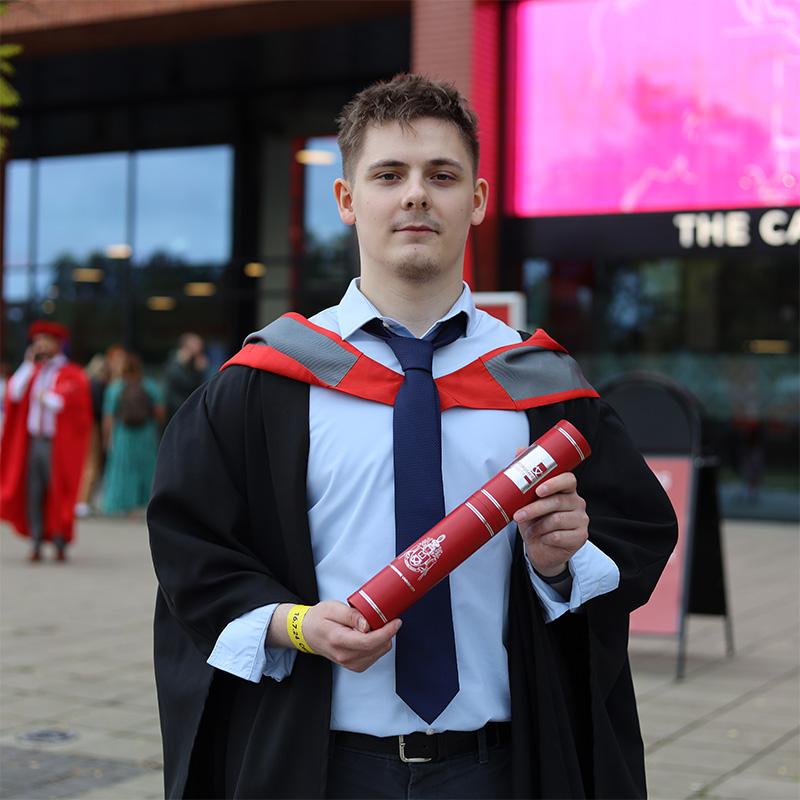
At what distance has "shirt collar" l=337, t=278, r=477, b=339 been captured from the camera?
7.13 ft

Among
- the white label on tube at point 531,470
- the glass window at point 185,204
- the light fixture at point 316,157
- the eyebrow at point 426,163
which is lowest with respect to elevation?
the white label on tube at point 531,470

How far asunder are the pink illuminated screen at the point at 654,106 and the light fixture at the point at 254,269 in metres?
5.82

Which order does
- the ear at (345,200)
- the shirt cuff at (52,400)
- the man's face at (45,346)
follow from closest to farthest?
1. the ear at (345,200)
2. the shirt cuff at (52,400)
3. the man's face at (45,346)

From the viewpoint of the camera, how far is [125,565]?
34.0ft

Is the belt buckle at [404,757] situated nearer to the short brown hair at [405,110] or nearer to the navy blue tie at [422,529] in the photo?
the navy blue tie at [422,529]

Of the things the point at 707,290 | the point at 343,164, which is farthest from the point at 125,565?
the point at 343,164

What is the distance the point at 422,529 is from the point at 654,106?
12459 millimetres

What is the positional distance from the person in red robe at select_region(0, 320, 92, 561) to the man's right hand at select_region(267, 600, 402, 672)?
910cm

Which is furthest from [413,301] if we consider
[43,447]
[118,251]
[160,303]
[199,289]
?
[118,251]

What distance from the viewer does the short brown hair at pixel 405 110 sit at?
2115 millimetres

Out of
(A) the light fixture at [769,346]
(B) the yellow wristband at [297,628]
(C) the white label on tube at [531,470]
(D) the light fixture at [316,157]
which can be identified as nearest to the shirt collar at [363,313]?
(C) the white label on tube at [531,470]

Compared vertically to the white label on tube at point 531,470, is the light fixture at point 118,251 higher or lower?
higher

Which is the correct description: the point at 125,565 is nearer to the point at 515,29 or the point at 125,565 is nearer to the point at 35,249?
the point at 515,29

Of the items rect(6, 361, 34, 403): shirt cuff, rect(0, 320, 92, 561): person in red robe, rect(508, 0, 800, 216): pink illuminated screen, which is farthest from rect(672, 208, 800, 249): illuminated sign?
rect(6, 361, 34, 403): shirt cuff
